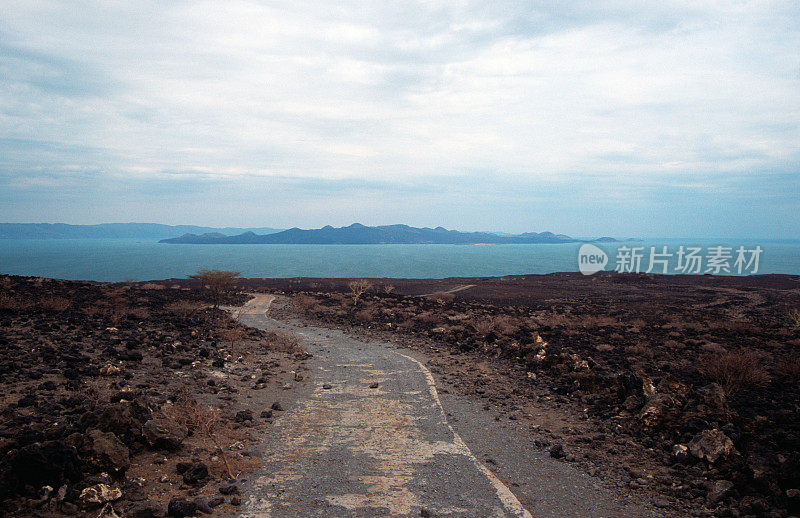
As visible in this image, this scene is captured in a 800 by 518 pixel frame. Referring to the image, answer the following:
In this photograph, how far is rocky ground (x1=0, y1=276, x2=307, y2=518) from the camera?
4.91m

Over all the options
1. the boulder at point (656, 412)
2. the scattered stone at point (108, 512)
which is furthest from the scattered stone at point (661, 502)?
the scattered stone at point (108, 512)

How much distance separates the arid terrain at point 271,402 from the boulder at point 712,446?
2cm

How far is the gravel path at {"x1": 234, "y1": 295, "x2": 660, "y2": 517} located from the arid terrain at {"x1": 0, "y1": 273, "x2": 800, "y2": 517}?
498 millimetres

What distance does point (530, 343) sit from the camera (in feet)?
50.7

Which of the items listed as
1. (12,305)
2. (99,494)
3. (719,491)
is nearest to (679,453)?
(719,491)

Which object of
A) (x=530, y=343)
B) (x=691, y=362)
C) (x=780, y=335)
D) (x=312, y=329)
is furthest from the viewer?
(x=312, y=329)

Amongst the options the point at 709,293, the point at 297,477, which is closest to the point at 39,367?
the point at 297,477

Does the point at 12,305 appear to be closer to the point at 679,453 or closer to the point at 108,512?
the point at 108,512

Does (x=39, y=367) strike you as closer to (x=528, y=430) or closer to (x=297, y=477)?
(x=297, y=477)

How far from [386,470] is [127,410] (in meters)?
4.03

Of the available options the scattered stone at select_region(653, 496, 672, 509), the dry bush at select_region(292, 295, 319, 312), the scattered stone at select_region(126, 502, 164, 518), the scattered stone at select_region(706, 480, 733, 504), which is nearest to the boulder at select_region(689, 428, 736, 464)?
the scattered stone at select_region(706, 480, 733, 504)

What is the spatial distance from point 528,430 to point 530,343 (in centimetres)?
709

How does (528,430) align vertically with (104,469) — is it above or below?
below

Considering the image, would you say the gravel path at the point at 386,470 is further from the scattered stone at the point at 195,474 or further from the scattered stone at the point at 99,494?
the scattered stone at the point at 99,494
